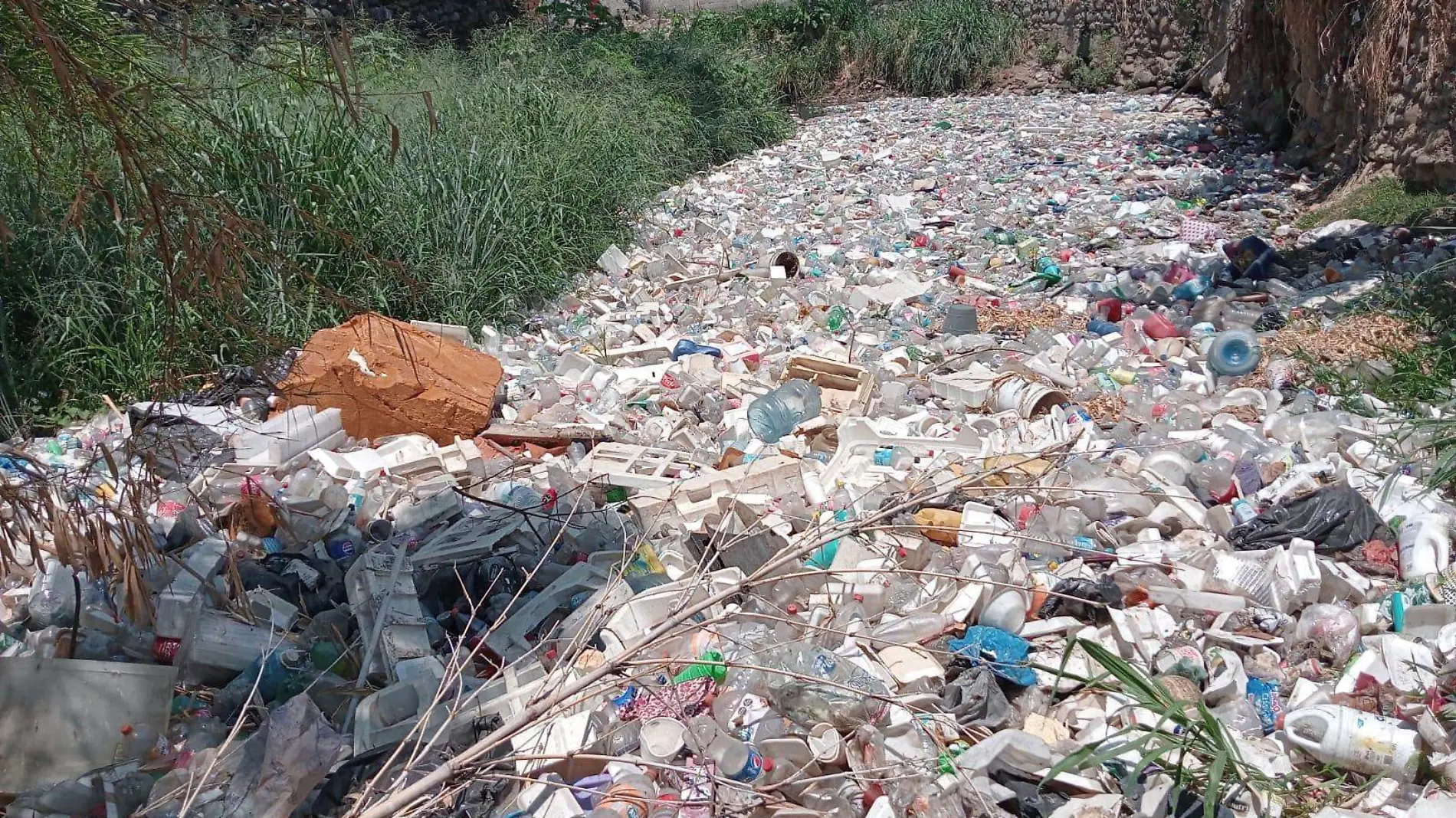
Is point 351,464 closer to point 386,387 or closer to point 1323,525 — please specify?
point 386,387

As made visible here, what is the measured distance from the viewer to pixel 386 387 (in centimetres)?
369

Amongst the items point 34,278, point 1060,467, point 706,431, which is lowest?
→ point 706,431

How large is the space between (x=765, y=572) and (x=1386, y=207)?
5.48m

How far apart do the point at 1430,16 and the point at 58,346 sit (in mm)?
6887

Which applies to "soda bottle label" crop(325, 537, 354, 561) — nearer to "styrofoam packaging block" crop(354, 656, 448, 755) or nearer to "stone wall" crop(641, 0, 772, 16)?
"styrofoam packaging block" crop(354, 656, 448, 755)

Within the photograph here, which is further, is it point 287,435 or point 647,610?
point 287,435

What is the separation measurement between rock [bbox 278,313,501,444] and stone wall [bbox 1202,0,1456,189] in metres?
5.25

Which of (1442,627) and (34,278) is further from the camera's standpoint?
(34,278)

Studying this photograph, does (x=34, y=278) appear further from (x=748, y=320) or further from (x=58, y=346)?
(x=748, y=320)

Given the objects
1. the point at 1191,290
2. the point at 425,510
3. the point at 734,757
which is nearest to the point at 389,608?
the point at 425,510

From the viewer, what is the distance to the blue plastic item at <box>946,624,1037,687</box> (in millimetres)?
2273

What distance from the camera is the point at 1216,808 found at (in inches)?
74.0

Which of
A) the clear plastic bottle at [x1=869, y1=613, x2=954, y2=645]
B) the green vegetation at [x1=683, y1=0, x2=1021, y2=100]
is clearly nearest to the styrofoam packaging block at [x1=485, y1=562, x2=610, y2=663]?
the clear plastic bottle at [x1=869, y1=613, x2=954, y2=645]

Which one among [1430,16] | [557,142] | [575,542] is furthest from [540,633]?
[1430,16]
